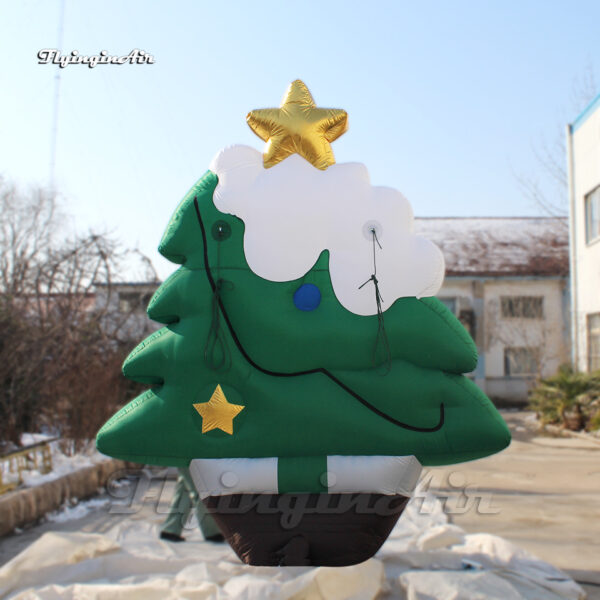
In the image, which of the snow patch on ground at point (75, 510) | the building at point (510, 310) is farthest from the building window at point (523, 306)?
the snow patch on ground at point (75, 510)

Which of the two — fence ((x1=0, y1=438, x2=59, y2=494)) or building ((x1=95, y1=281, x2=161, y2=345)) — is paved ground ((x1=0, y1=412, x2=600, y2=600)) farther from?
building ((x1=95, y1=281, x2=161, y2=345))

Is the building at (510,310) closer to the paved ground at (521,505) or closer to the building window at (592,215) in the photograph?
the building window at (592,215)

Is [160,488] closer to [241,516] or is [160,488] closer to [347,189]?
[241,516]

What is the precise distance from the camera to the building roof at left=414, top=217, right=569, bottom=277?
18.7 meters

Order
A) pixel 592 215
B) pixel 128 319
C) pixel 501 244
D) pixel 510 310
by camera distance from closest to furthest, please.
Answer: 1. pixel 128 319
2. pixel 592 215
3. pixel 510 310
4. pixel 501 244

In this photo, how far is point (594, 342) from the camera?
488 inches

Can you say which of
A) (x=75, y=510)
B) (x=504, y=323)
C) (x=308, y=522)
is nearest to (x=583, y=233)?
(x=504, y=323)

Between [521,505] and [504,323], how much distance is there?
42.9 feet

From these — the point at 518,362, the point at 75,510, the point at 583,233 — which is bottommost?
the point at 75,510

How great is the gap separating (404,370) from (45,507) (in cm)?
461

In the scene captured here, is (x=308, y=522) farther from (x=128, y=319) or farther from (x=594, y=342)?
(x=594, y=342)

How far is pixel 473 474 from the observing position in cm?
748

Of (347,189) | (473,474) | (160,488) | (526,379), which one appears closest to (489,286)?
(526,379)

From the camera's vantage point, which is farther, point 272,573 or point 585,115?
point 585,115
